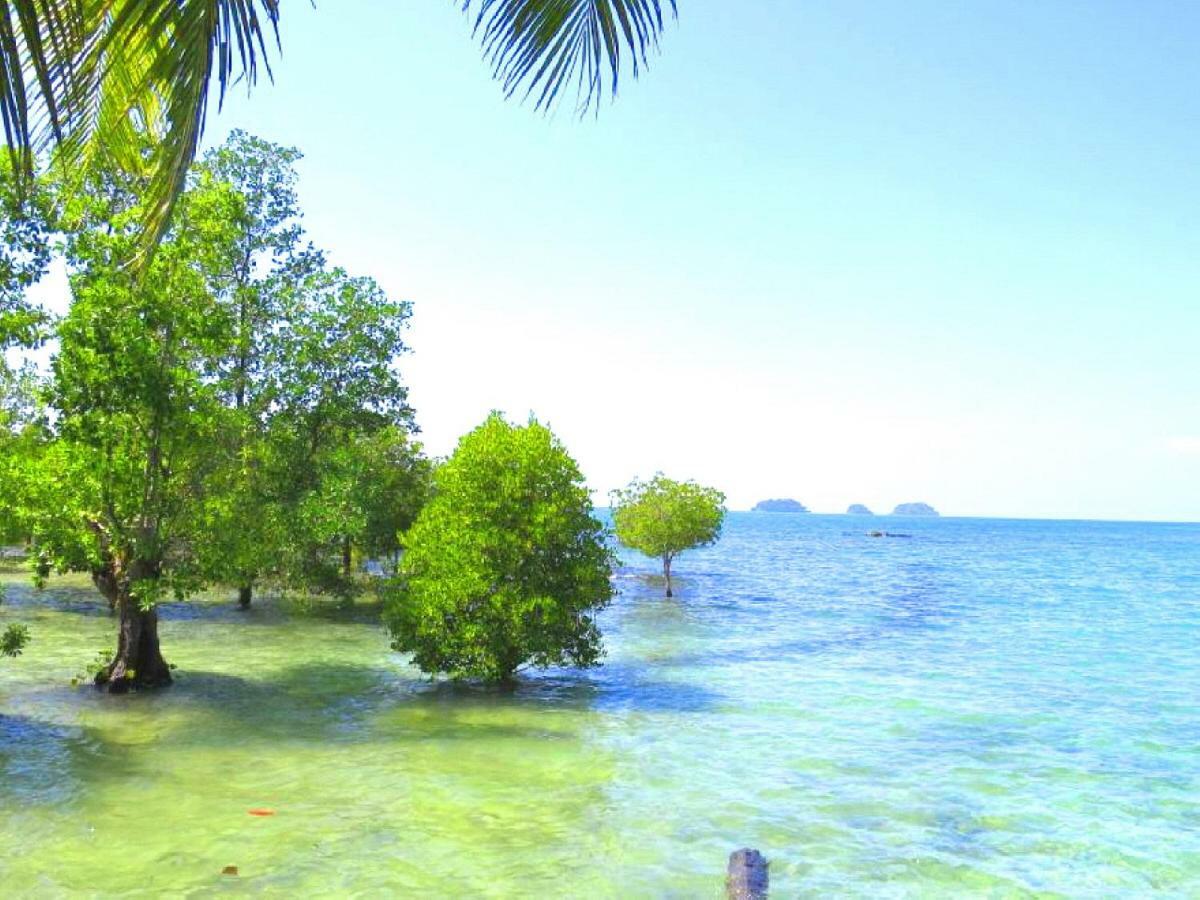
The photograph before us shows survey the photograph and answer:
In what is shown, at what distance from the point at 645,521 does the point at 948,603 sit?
1919 cm

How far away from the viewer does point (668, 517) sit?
1922 inches

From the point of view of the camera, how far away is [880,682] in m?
26.6

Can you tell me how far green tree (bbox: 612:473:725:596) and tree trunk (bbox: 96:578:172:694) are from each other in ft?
98.5

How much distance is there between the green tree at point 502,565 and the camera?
819 inches

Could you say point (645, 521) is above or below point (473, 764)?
above

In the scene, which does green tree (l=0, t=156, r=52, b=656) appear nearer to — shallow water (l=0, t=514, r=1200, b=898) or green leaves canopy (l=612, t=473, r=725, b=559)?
shallow water (l=0, t=514, r=1200, b=898)

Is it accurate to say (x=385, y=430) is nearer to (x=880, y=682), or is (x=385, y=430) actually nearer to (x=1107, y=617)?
(x=880, y=682)

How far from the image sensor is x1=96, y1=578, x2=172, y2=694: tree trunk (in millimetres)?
19828

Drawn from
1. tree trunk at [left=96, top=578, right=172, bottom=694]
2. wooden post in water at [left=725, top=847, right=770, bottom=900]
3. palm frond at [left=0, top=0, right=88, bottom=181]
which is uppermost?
palm frond at [left=0, top=0, right=88, bottom=181]

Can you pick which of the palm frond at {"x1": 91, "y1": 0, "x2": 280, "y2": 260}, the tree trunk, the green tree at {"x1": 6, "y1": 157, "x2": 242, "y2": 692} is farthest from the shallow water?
the palm frond at {"x1": 91, "y1": 0, "x2": 280, "y2": 260}

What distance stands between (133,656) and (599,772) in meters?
11.1

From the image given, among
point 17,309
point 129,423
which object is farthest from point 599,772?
point 17,309

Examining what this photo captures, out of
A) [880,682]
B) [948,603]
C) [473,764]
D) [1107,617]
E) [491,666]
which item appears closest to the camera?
[473,764]

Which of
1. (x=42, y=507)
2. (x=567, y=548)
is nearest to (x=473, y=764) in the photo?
(x=567, y=548)
